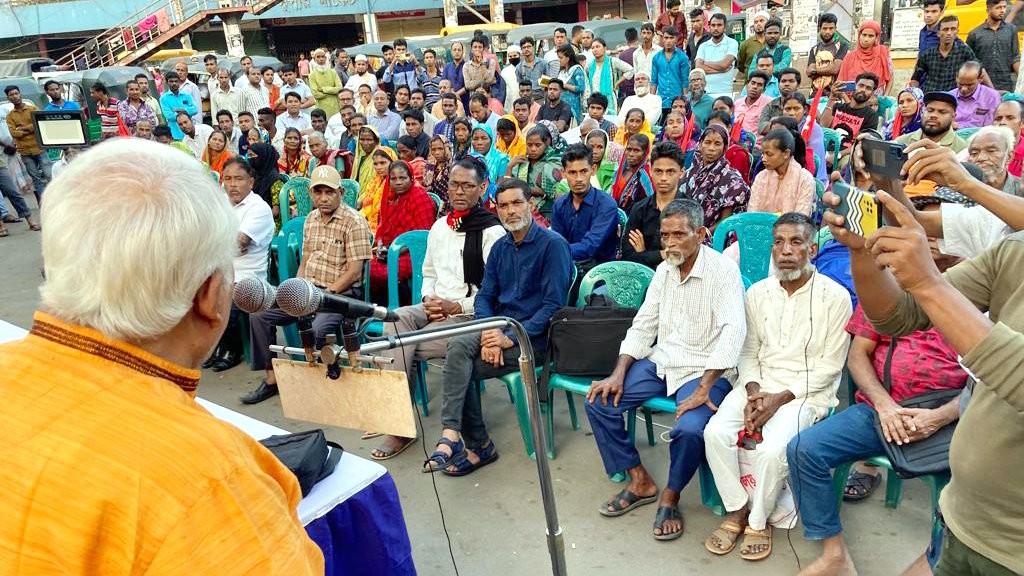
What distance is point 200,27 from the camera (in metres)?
25.4

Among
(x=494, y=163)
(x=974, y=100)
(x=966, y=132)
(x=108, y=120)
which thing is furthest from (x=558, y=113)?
(x=108, y=120)

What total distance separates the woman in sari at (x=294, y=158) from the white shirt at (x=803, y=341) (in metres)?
5.36

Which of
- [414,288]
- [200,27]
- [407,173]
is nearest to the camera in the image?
[414,288]

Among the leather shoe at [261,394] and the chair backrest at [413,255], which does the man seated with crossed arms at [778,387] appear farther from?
the leather shoe at [261,394]

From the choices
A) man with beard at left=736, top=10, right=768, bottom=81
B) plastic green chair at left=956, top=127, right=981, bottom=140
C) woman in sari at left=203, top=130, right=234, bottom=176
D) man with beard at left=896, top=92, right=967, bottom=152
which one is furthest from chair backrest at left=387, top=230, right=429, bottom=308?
man with beard at left=736, top=10, right=768, bottom=81

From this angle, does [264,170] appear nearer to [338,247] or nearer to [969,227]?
[338,247]

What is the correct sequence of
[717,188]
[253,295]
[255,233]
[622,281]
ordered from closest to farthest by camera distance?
[253,295], [622,281], [717,188], [255,233]

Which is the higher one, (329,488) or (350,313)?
(350,313)

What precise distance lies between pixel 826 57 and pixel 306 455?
726 cm

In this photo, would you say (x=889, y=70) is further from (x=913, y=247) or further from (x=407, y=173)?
(x=913, y=247)

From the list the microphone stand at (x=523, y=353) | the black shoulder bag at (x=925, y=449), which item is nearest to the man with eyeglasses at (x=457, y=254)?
the microphone stand at (x=523, y=353)

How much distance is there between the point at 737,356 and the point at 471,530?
133 centimetres

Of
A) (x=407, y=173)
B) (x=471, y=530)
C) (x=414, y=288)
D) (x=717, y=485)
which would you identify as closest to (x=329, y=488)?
(x=471, y=530)

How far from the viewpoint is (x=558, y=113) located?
7.94 m
